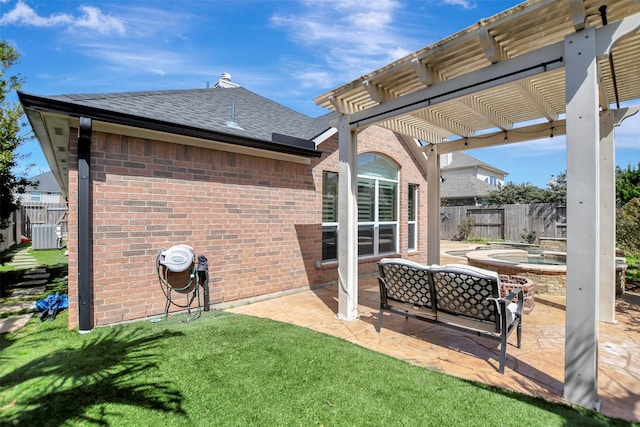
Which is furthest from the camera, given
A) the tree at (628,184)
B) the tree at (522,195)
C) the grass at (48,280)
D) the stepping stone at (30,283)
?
the tree at (522,195)

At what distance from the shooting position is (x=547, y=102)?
215 inches

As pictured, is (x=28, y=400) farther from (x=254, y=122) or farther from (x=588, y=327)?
(x=254, y=122)

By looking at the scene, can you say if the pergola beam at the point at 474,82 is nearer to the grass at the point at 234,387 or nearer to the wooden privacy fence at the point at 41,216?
the grass at the point at 234,387

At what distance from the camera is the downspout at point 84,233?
15.6ft

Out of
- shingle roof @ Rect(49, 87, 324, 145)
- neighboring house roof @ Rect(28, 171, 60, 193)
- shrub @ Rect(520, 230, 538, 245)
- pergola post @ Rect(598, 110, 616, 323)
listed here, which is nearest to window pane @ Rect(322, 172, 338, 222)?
shingle roof @ Rect(49, 87, 324, 145)

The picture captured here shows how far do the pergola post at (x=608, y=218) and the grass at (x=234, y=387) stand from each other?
3315mm

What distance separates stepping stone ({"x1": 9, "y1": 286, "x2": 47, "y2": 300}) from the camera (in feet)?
23.3

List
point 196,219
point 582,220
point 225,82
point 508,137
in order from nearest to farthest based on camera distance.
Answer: point 582,220 < point 196,219 < point 508,137 < point 225,82

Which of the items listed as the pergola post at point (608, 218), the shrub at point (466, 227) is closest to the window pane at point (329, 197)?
the pergola post at point (608, 218)

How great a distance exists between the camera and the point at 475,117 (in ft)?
20.6

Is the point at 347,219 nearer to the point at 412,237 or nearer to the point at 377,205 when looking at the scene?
the point at 377,205

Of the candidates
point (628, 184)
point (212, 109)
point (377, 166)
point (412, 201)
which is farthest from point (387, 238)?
point (628, 184)

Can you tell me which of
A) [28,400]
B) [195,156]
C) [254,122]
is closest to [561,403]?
[28,400]

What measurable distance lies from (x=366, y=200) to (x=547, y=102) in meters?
4.93
